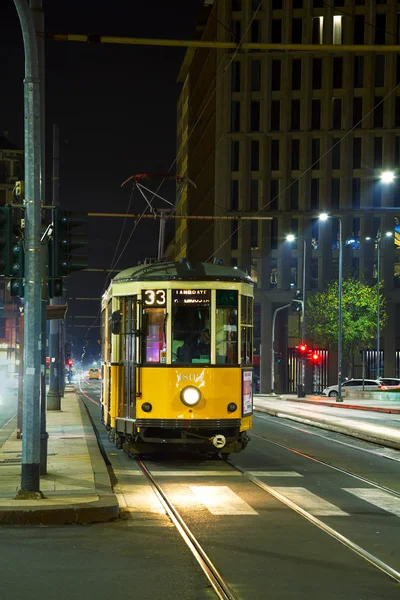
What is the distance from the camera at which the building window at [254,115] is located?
8262 centimetres

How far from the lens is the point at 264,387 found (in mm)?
83375

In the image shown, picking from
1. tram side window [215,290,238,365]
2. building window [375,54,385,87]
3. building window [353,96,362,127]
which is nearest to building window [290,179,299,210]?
building window [353,96,362,127]

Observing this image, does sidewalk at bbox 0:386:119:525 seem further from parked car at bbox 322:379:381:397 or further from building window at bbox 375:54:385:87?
building window at bbox 375:54:385:87

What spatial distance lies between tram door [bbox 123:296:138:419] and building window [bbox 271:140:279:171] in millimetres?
65632

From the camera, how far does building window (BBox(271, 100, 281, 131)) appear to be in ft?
270

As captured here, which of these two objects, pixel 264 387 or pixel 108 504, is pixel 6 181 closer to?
pixel 264 387

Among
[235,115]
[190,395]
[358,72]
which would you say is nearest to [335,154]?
[358,72]

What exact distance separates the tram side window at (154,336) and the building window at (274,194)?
213ft

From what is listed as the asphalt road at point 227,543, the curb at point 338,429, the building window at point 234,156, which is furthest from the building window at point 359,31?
the asphalt road at point 227,543

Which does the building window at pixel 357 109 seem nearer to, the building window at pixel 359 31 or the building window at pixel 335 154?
the building window at pixel 335 154

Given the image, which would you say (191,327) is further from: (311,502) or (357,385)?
(357,385)

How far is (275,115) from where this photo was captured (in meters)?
82.4

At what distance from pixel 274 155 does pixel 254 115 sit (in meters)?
3.69

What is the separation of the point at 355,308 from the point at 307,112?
18.3 m
